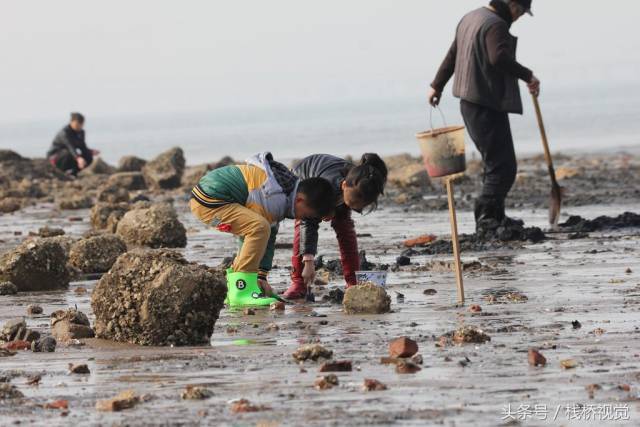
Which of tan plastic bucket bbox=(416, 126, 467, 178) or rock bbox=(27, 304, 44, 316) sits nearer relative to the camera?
tan plastic bucket bbox=(416, 126, 467, 178)

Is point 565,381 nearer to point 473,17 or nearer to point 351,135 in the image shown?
point 473,17

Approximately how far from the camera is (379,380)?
5.93 m

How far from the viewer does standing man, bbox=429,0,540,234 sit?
472 inches

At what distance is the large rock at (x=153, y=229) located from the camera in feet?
41.9

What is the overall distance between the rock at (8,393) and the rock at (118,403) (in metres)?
0.40

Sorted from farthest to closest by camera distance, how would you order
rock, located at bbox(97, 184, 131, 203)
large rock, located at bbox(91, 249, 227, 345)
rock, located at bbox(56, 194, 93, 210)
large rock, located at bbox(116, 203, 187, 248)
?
rock, located at bbox(56, 194, 93, 210), rock, located at bbox(97, 184, 131, 203), large rock, located at bbox(116, 203, 187, 248), large rock, located at bbox(91, 249, 227, 345)

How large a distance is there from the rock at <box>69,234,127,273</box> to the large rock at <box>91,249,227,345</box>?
3577mm

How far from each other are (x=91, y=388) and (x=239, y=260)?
326 cm

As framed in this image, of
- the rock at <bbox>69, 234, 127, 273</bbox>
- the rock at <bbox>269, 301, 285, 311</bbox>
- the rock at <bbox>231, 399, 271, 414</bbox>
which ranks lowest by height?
the rock at <bbox>231, 399, 271, 414</bbox>

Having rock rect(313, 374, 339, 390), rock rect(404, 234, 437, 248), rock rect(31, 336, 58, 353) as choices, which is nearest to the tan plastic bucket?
rock rect(31, 336, 58, 353)

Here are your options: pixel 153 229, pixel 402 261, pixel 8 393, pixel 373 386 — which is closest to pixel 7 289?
pixel 402 261

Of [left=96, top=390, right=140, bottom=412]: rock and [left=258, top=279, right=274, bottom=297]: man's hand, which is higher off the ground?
[left=258, top=279, right=274, bottom=297]: man's hand

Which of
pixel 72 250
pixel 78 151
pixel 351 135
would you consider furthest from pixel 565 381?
pixel 351 135

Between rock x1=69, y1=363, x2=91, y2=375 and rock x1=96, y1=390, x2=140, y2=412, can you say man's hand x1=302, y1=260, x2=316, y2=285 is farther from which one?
rock x1=96, y1=390, x2=140, y2=412
